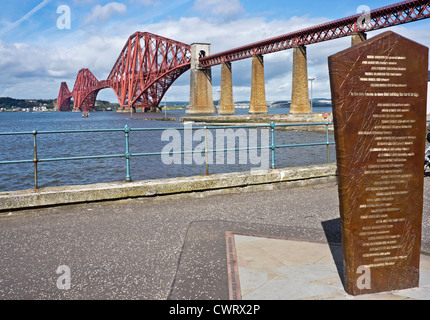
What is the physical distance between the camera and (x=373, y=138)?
3.13m

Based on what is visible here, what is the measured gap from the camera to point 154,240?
15.0 ft

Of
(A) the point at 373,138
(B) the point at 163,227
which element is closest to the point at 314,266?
(A) the point at 373,138

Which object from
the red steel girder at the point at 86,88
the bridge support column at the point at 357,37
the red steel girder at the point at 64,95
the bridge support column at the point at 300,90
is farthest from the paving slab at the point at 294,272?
the red steel girder at the point at 64,95

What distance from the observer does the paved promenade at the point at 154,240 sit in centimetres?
334

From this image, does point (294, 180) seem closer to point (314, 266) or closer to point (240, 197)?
point (240, 197)

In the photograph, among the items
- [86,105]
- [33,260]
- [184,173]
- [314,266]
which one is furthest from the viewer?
[86,105]

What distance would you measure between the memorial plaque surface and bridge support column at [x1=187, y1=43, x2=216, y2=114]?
7747 centimetres

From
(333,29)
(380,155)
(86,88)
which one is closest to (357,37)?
(333,29)

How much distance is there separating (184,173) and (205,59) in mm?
68806

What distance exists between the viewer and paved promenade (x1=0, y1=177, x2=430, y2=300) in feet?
10.9

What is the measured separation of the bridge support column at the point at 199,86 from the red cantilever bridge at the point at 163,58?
68.6 inches

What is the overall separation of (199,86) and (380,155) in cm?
8251

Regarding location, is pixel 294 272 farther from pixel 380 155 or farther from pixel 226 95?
pixel 226 95

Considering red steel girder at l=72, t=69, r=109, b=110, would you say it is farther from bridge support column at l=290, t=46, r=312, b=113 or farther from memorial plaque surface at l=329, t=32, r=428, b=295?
memorial plaque surface at l=329, t=32, r=428, b=295
